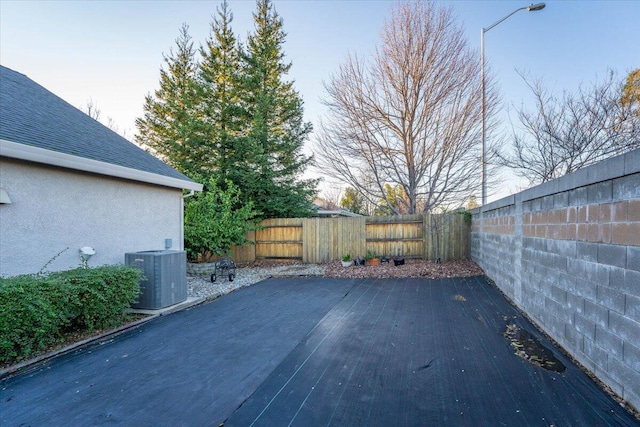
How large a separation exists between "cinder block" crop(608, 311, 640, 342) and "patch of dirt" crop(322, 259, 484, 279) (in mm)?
5537

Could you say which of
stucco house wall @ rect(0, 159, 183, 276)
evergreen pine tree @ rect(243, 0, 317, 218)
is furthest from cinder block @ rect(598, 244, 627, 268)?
evergreen pine tree @ rect(243, 0, 317, 218)

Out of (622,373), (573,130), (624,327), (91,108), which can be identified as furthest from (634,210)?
(91,108)

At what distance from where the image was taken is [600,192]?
8.81 ft

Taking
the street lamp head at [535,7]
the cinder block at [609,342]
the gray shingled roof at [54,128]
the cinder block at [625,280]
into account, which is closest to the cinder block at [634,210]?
the cinder block at [625,280]

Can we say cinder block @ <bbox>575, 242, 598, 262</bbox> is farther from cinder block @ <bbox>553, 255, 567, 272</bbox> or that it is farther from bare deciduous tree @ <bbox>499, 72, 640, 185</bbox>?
bare deciduous tree @ <bbox>499, 72, 640, 185</bbox>

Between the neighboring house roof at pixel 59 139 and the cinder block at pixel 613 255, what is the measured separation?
21.6 ft

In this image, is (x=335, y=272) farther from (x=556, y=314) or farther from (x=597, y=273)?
(x=597, y=273)

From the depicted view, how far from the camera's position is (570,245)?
10.5 feet

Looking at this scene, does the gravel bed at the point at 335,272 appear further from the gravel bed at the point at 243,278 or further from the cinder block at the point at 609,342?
the cinder block at the point at 609,342

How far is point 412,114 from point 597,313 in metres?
9.46

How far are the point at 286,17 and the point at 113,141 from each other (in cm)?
1101

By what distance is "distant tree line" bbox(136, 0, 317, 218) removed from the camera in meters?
12.2

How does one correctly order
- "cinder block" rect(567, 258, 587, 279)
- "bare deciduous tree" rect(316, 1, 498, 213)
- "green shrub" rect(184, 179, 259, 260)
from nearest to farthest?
"cinder block" rect(567, 258, 587, 279) → "green shrub" rect(184, 179, 259, 260) → "bare deciduous tree" rect(316, 1, 498, 213)

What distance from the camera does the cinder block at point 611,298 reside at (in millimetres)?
2361
